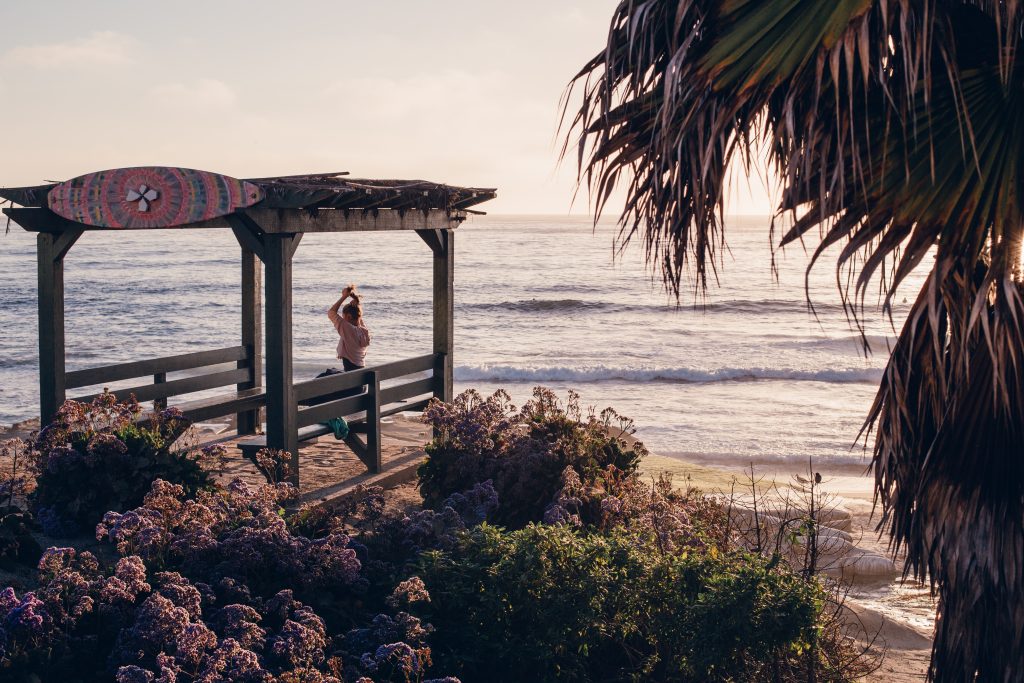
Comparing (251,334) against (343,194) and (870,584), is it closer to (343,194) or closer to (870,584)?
(343,194)

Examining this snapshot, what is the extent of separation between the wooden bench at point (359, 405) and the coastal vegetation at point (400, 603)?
221cm

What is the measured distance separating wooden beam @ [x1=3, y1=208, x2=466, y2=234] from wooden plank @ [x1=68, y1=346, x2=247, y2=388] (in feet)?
4.11

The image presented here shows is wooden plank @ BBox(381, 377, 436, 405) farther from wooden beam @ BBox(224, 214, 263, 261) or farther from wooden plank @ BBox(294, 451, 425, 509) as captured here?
wooden beam @ BBox(224, 214, 263, 261)

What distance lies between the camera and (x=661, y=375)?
2273cm

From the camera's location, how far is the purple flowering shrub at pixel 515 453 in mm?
6832

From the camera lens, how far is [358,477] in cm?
867

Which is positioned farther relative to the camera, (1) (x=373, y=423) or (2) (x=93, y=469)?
(1) (x=373, y=423)

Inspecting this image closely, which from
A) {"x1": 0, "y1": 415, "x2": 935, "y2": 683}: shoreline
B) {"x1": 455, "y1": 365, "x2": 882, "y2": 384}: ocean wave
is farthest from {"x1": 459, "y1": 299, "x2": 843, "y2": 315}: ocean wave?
{"x1": 0, "y1": 415, "x2": 935, "y2": 683}: shoreline

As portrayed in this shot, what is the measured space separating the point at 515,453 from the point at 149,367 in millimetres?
4138

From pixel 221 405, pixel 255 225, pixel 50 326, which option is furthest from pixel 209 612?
pixel 221 405

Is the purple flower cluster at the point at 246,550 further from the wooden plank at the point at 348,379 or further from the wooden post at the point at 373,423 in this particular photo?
the wooden post at the point at 373,423

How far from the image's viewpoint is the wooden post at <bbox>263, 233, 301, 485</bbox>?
25.2 ft

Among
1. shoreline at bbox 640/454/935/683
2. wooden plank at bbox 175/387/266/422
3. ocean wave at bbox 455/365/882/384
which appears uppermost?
wooden plank at bbox 175/387/266/422

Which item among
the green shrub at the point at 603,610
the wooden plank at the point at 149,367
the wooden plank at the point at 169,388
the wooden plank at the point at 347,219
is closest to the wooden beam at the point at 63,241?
the wooden plank at the point at 149,367
